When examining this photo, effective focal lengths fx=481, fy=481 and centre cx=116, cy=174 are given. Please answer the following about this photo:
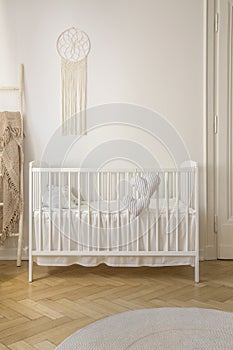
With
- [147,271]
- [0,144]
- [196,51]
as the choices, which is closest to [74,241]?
[147,271]

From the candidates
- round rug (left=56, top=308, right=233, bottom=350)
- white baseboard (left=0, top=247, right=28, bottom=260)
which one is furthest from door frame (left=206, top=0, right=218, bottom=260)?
white baseboard (left=0, top=247, right=28, bottom=260)

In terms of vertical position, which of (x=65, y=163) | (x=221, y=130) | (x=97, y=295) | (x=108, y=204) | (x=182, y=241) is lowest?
(x=97, y=295)

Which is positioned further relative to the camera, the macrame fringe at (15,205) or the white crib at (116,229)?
the macrame fringe at (15,205)

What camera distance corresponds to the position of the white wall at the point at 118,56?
3615mm

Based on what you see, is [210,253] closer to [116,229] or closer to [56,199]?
[116,229]

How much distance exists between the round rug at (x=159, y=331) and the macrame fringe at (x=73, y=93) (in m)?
1.68

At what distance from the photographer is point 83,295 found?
2.81 metres

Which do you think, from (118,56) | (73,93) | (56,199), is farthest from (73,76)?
(56,199)

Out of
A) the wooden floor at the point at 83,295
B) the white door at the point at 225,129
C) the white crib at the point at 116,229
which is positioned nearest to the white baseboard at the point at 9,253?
the wooden floor at the point at 83,295

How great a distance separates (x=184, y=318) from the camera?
233 cm

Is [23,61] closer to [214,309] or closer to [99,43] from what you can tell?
[99,43]

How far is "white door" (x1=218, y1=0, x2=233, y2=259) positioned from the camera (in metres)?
3.60

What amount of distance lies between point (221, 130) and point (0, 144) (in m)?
1.66

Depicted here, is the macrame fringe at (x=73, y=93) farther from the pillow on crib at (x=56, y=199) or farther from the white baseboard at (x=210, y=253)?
the white baseboard at (x=210, y=253)
